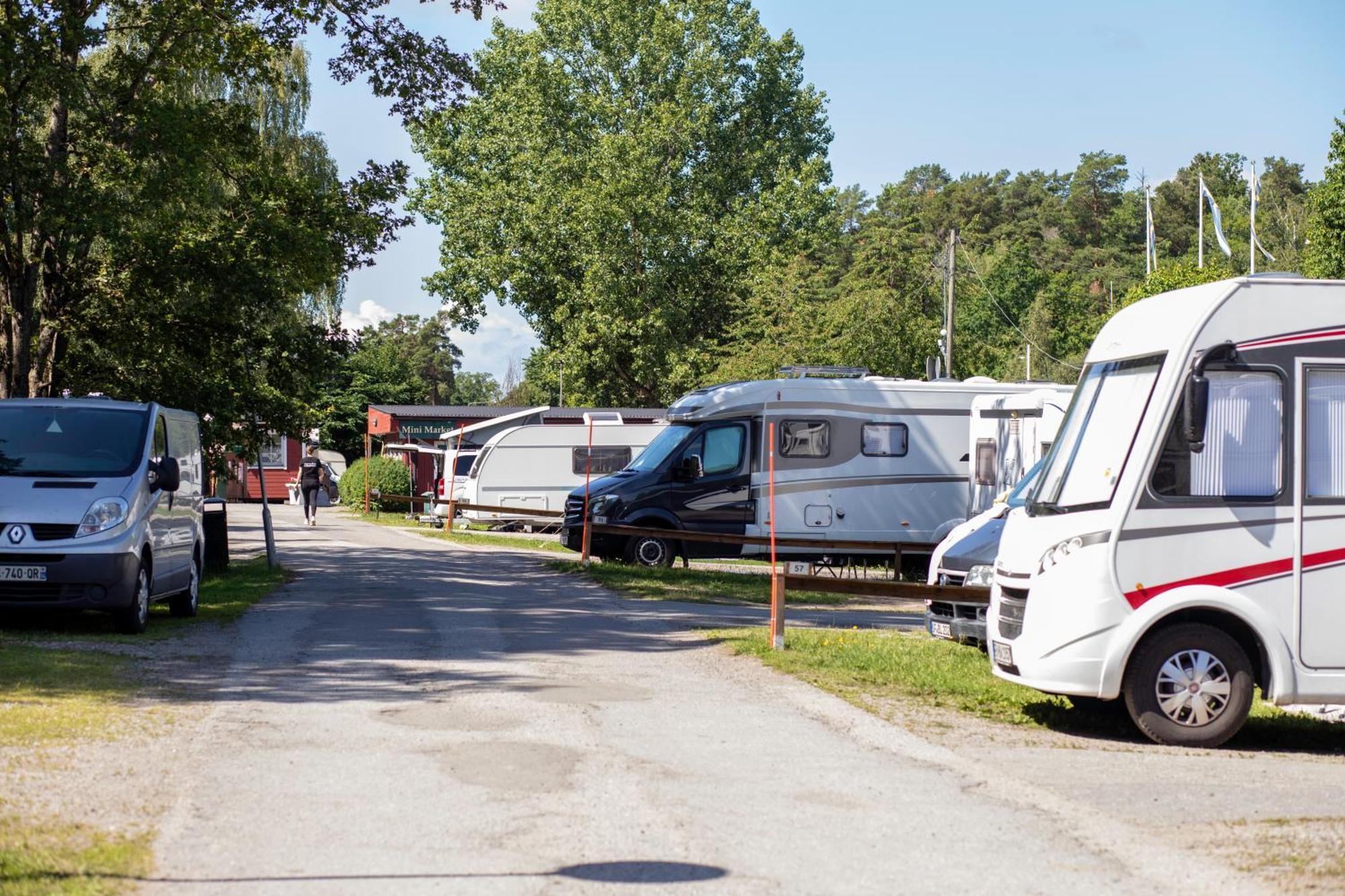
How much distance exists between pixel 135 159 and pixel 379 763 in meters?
14.0

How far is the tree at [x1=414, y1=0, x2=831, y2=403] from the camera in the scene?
50062 mm

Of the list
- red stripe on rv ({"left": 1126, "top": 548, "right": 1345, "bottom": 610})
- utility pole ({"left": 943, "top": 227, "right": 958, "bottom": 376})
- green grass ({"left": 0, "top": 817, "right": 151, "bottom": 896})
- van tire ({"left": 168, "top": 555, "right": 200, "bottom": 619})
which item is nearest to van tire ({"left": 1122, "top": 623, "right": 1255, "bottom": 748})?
red stripe on rv ({"left": 1126, "top": 548, "right": 1345, "bottom": 610})

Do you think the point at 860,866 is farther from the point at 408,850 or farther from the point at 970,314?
the point at 970,314

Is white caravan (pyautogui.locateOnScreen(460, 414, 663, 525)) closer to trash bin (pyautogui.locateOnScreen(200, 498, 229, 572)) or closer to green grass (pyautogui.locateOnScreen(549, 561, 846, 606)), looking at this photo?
green grass (pyautogui.locateOnScreen(549, 561, 846, 606))

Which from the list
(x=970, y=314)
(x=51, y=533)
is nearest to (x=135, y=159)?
(x=51, y=533)

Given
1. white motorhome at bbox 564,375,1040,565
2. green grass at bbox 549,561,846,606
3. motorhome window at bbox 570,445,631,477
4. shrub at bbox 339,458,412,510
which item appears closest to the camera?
green grass at bbox 549,561,846,606

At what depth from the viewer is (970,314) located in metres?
98.0

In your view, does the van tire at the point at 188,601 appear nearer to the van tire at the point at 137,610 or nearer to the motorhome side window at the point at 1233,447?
the van tire at the point at 137,610

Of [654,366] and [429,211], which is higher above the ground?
[429,211]

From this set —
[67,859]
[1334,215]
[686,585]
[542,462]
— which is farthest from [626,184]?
[67,859]

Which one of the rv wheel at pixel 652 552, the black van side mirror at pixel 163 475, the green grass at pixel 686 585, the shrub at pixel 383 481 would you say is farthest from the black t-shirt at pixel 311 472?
the black van side mirror at pixel 163 475

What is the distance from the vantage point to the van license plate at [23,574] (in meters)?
12.9

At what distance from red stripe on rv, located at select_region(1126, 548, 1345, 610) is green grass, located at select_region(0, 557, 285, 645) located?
828cm

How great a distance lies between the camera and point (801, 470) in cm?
2416
